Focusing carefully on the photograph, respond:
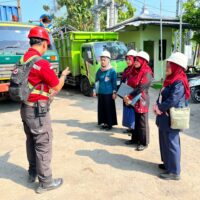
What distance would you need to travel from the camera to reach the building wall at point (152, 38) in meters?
12.4

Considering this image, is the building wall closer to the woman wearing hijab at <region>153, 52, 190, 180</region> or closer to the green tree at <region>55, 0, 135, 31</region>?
the woman wearing hijab at <region>153, 52, 190, 180</region>

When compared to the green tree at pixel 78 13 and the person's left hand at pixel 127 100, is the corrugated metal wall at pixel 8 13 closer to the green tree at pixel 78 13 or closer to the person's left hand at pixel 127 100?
the person's left hand at pixel 127 100

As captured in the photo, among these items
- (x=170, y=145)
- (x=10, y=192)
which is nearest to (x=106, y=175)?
(x=170, y=145)

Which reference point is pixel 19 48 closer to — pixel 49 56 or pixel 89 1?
pixel 49 56

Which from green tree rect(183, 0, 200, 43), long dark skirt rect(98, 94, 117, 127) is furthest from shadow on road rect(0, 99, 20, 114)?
green tree rect(183, 0, 200, 43)

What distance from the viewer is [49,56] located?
7496mm

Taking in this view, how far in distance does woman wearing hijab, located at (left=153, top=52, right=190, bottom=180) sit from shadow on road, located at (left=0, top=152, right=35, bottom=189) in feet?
5.87

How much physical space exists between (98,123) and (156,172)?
2.31m

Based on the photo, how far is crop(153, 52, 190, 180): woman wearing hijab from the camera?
3125mm

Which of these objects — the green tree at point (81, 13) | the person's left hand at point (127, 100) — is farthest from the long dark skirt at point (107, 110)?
the green tree at point (81, 13)

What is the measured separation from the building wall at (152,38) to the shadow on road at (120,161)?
8.59 meters

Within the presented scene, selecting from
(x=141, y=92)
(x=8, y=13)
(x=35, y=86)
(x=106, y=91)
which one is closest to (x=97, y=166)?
(x=141, y=92)

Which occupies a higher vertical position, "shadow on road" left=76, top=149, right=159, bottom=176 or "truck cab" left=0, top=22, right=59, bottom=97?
"truck cab" left=0, top=22, right=59, bottom=97

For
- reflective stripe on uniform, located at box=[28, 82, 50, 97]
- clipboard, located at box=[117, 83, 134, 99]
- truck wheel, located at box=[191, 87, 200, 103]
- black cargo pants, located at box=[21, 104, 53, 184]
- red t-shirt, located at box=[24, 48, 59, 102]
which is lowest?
truck wheel, located at box=[191, 87, 200, 103]
